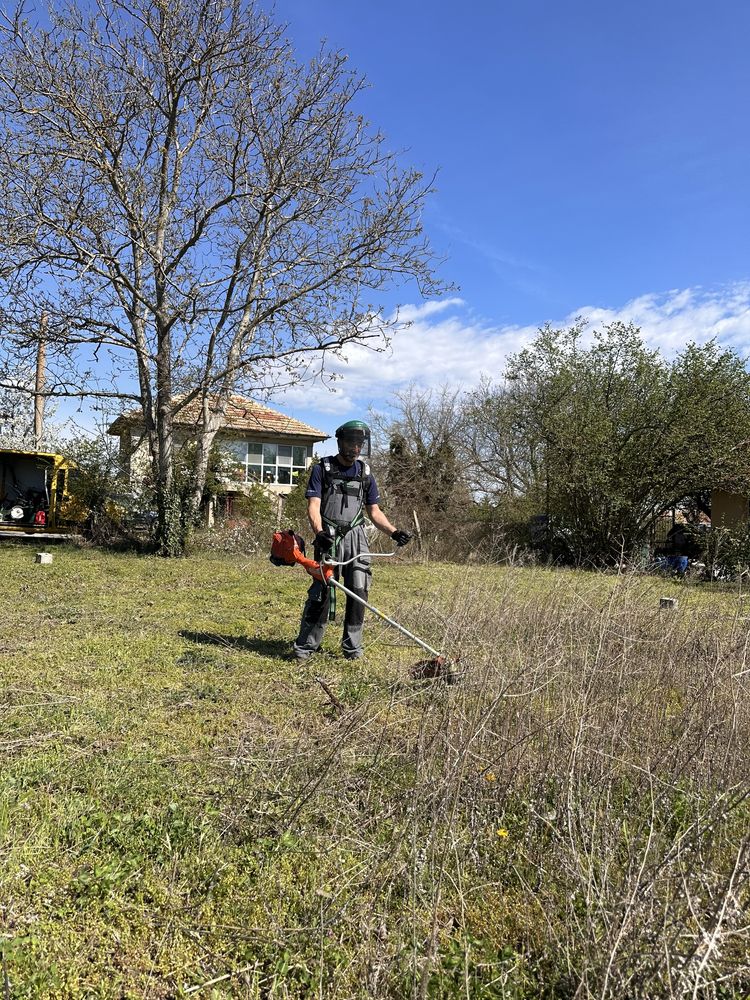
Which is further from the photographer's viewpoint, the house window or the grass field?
the house window

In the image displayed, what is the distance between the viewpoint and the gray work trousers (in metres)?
4.95

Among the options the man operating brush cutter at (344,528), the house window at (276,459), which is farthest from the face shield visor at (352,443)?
the house window at (276,459)

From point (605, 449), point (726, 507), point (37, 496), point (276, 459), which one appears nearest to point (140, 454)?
point (37, 496)

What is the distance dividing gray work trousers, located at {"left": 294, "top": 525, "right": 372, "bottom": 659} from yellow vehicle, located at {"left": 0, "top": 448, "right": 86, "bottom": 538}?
11.2 m

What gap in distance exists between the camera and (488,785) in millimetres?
2633

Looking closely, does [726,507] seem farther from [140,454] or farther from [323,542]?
[323,542]

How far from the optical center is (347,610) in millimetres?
5012

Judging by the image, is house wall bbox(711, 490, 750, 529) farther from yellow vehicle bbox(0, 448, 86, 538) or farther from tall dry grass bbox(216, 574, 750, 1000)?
tall dry grass bbox(216, 574, 750, 1000)

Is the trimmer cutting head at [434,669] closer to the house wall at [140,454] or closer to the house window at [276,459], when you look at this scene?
the house wall at [140,454]

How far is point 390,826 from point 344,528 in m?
2.76

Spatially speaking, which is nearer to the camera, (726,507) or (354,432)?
(354,432)

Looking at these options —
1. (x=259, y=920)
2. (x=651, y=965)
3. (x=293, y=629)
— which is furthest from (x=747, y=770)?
(x=293, y=629)

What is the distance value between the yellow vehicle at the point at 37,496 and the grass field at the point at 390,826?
11.2 metres

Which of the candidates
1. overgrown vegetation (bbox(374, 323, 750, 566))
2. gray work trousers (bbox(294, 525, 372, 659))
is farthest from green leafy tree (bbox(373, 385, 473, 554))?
gray work trousers (bbox(294, 525, 372, 659))
